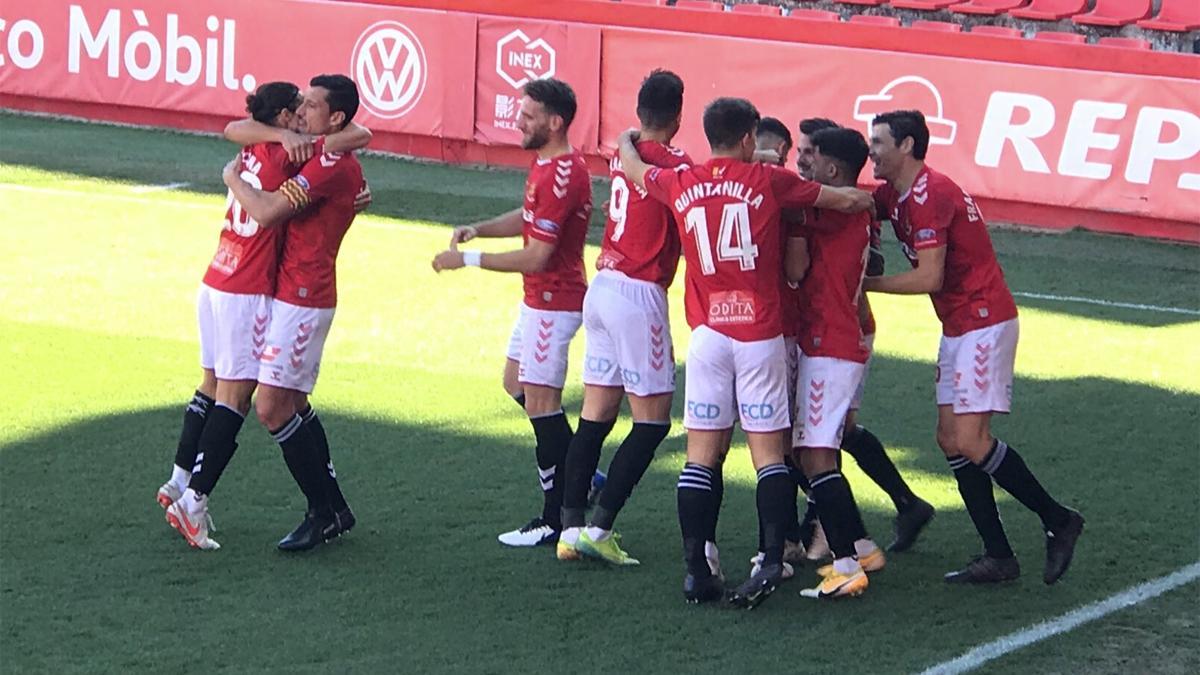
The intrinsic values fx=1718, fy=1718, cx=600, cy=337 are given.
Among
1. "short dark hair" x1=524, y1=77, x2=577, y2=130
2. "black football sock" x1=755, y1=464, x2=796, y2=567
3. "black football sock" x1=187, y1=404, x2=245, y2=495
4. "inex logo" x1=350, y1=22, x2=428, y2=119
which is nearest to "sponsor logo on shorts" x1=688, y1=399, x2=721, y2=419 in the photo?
"black football sock" x1=755, y1=464, x2=796, y2=567

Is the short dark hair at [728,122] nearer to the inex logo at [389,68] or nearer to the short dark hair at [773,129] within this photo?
the short dark hair at [773,129]

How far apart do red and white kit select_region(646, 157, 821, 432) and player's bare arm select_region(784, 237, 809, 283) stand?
0.05 meters

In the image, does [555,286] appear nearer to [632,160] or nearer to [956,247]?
[632,160]

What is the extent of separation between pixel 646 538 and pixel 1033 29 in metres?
14.8

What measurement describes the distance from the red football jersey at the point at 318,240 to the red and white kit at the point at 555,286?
0.75 m

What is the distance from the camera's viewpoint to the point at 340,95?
23.0 ft

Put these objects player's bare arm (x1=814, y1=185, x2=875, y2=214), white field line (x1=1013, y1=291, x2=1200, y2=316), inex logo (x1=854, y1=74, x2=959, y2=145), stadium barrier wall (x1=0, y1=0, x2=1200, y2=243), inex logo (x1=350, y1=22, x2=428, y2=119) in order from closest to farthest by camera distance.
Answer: player's bare arm (x1=814, y1=185, x2=875, y2=214), white field line (x1=1013, y1=291, x2=1200, y2=316), stadium barrier wall (x1=0, y1=0, x2=1200, y2=243), inex logo (x1=854, y1=74, x2=959, y2=145), inex logo (x1=350, y1=22, x2=428, y2=119)

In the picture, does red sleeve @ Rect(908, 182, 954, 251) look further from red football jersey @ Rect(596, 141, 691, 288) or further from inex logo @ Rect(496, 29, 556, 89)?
inex logo @ Rect(496, 29, 556, 89)

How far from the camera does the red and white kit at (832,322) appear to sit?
21.7 feet

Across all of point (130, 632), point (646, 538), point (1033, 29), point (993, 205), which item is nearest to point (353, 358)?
point (646, 538)

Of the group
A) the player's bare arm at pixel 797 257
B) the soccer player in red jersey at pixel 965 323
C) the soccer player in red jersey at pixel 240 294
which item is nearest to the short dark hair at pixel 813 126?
the soccer player in red jersey at pixel 965 323

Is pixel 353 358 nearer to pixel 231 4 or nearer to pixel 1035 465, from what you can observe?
pixel 1035 465

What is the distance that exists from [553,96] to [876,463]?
2.10 meters

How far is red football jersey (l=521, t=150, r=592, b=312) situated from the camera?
7.07m
